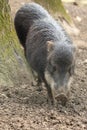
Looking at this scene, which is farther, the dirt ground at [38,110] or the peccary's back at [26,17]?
the peccary's back at [26,17]

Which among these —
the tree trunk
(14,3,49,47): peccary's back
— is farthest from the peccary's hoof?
(14,3,49,47): peccary's back

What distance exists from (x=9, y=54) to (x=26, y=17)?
1.08 metres

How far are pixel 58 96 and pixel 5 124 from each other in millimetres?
963

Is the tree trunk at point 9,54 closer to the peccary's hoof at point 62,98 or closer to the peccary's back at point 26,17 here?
the peccary's back at point 26,17

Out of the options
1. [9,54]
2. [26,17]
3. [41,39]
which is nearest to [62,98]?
[41,39]

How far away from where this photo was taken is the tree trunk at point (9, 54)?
7250 millimetres

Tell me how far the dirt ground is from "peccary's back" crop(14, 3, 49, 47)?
1.11 m

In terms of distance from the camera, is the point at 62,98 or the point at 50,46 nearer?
the point at 62,98

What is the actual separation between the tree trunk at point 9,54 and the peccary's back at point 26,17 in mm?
573

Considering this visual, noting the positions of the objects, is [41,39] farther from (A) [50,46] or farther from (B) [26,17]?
(B) [26,17]

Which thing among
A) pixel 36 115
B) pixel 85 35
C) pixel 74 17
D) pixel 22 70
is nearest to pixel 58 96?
pixel 36 115

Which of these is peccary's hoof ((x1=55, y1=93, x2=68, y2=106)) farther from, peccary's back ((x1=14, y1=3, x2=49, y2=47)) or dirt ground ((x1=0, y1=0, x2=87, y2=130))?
peccary's back ((x1=14, y1=3, x2=49, y2=47))

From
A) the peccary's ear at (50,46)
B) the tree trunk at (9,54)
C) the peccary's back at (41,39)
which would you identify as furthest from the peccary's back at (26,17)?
the peccary's ear at (50,46)

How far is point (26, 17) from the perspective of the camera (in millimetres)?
8219
